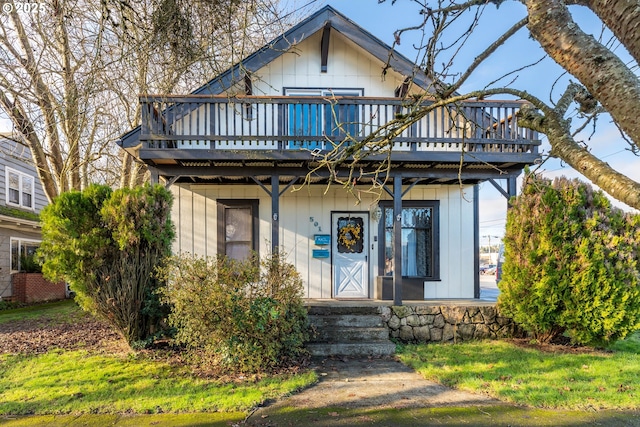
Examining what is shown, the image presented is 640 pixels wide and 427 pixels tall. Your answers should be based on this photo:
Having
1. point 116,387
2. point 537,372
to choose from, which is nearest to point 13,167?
point 116,387

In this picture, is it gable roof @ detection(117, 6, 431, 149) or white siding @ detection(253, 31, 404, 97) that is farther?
white siding @ detection(253, 31, 404, 97)

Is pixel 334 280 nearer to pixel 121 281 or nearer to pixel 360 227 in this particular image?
pixel 360 227

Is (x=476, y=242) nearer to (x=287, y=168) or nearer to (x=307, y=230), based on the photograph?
(x=307, y=230)

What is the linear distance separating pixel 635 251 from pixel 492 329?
2631mm

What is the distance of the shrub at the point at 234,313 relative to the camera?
15.7ft

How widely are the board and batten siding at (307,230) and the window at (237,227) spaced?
0.13m

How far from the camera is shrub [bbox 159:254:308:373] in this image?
15.7 ft

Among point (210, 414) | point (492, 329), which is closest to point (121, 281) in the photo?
point (210, 414)

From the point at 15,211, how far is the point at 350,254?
1168 cm

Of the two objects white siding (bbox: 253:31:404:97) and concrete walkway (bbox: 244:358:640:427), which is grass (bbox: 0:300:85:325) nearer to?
concrete walkway (bbox: 244:358:640:427)

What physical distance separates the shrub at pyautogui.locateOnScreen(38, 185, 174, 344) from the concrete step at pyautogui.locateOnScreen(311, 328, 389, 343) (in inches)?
104

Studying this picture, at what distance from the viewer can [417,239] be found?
8492 millimetres

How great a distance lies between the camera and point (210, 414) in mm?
3666

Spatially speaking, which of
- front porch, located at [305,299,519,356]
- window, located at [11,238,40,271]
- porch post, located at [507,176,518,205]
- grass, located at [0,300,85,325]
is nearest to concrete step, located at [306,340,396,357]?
front porch, located at [305,299,519,356]
